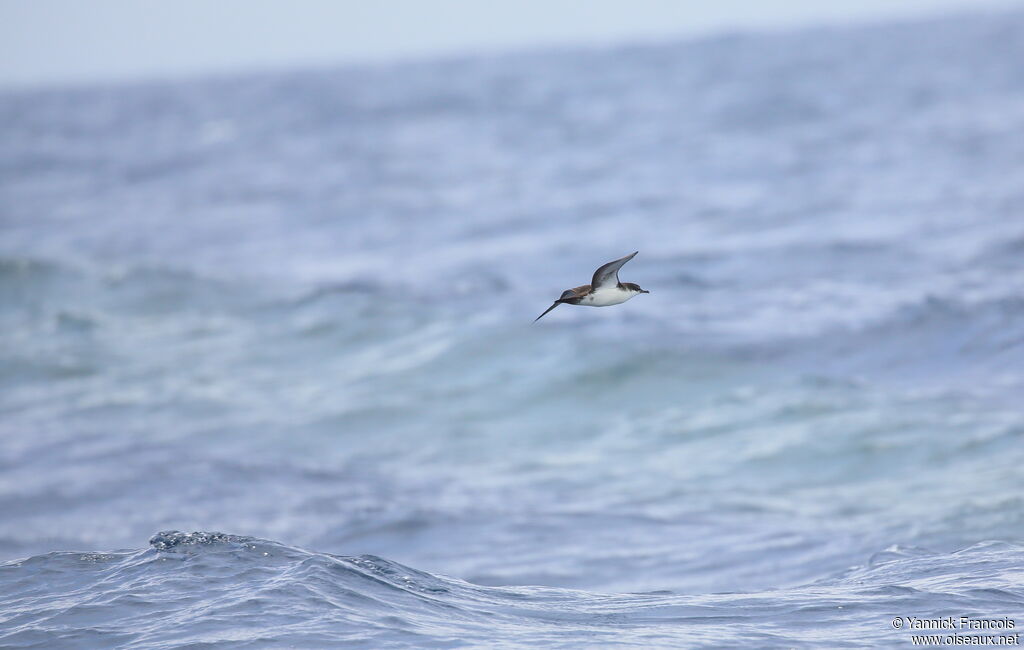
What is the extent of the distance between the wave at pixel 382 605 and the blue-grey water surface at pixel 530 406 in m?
0.03

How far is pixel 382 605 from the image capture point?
6.63 meters

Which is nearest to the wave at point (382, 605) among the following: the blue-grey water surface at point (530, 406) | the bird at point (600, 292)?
the blue-grey water surface at point (530, 406)

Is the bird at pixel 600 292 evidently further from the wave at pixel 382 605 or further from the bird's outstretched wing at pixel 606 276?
the wave at pixel 382 605

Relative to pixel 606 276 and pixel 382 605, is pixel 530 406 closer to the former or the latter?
pixel 382 605

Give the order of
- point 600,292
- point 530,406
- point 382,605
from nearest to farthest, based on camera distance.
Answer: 1. point 600,292
2. point 382,605
3. point 530,406

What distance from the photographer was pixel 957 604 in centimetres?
657

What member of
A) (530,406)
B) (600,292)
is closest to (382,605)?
(600,292)

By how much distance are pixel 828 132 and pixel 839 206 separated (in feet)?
42.0

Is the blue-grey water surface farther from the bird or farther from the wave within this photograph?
the bird

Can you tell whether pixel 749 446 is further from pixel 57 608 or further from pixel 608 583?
pixel 57 608

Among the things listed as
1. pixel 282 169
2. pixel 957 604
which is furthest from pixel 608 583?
pixel 282 169

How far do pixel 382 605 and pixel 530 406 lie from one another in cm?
813

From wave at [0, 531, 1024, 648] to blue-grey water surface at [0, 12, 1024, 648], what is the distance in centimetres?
3

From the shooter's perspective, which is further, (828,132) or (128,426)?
(828,132)
